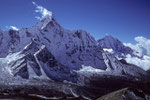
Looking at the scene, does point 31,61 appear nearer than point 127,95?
No

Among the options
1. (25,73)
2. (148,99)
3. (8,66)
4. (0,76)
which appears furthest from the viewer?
(8,66)

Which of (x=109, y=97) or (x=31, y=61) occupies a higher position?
(x=31, y=61)

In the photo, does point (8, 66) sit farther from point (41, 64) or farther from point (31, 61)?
point (41, 64)

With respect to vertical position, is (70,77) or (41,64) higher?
(41,64)

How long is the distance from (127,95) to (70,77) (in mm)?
151957

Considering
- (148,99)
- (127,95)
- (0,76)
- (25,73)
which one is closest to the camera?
(127,95)

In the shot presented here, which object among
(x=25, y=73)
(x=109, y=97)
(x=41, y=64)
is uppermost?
(x=41, y=64)

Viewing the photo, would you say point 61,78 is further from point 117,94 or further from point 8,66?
point 117,94

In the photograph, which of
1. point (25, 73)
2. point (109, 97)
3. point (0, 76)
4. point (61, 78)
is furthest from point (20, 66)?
point (109, 97)

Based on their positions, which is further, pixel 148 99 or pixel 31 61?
pixel 31 61

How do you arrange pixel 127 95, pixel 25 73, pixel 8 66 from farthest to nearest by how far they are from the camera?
pixel 8 66
pixel 25 73
pixel 127 95

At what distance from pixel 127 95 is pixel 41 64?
17398 centimetres

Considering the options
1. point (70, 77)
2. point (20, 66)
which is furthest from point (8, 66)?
point (70, 77)

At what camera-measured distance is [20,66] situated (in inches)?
6742
